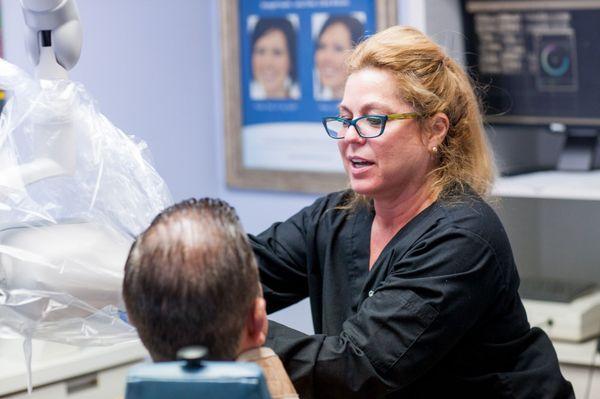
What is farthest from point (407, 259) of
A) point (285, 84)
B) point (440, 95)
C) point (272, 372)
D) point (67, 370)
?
point (285, 84)

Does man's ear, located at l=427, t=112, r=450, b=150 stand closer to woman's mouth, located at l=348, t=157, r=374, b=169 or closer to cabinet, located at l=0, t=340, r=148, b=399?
woman's mouth, located at l=348, t=157, r=374, b=169

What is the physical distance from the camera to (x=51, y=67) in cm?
150

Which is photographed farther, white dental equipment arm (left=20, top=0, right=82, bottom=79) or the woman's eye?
the woman's eye

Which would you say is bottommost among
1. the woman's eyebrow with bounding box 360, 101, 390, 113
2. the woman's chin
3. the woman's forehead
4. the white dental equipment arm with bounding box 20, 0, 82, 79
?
the woman's chin

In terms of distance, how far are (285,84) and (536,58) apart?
0.78 m

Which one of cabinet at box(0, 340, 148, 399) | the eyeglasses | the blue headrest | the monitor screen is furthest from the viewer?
the monitor screen

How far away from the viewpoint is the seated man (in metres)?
1.02

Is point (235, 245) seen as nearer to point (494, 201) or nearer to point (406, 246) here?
point (406, 246)

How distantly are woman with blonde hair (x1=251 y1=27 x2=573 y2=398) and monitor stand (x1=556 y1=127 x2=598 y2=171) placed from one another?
859 mm

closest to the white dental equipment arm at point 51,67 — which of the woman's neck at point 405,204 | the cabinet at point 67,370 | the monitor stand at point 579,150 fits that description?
the woman's neck at point 405,204

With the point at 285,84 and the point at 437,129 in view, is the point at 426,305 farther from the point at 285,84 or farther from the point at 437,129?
the point at 285,84

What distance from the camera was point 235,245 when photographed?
3.45 ft

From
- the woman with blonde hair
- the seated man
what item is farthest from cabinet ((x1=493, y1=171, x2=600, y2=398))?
the seated man

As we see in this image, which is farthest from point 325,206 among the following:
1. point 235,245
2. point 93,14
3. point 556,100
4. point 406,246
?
point 93,14
